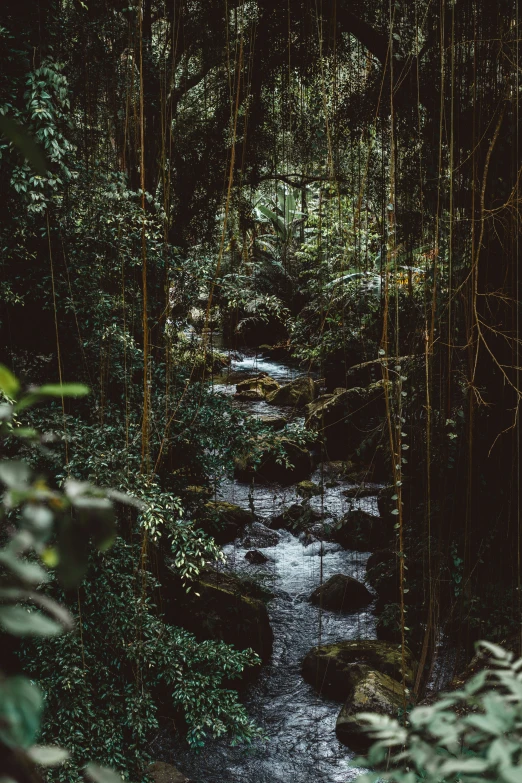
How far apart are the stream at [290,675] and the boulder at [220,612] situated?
0.19 meters

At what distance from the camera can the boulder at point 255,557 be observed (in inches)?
186

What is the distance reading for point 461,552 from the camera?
3.41 meters

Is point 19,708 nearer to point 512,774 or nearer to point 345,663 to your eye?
point 512,774

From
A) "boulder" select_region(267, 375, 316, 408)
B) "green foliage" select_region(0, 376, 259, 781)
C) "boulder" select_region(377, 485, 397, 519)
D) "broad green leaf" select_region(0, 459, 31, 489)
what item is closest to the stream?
"boulder" select_region(377, 485, 397, 519)

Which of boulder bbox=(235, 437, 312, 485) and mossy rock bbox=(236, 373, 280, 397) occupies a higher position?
mossy rock bbox=(236, 373, 280, 397)

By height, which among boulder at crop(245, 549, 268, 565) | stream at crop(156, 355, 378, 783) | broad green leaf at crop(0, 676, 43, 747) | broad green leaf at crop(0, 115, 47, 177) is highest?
broad green leaf at crop(0, 115, 47, 177)

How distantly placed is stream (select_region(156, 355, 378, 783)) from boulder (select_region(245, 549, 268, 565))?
0.04 meters

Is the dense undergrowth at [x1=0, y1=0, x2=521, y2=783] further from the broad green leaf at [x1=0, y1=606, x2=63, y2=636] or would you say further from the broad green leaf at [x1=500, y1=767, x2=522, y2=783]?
the broad green leaf at [x1=0, y1=606, x2=63, y2=636]

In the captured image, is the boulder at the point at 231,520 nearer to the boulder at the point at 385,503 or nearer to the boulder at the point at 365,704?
the boulder at the point at 385,503

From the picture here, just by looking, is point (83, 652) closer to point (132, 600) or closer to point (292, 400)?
point (132, 600)

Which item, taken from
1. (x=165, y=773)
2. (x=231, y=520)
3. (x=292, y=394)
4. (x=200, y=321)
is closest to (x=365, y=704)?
(x=165, y=773)

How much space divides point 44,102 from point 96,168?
750 millimetres

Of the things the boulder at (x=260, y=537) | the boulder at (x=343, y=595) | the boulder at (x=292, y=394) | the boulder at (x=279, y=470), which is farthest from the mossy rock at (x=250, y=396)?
the boulder at (x=343, y=595)

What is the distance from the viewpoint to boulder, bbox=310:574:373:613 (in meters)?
4.26
